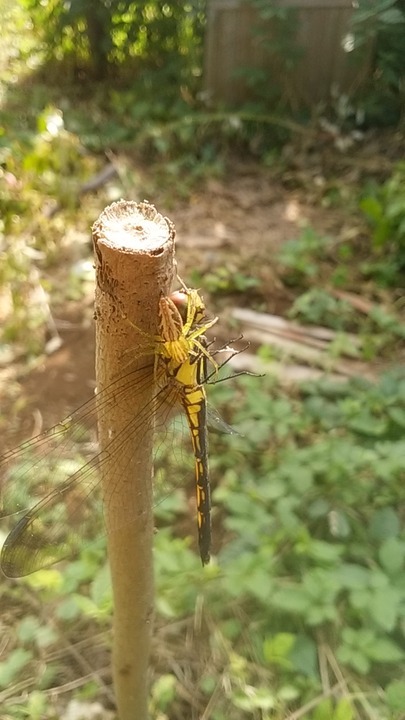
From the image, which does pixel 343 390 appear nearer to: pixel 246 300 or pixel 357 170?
pixel 246 300

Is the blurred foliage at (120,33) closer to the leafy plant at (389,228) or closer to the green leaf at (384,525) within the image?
the leafy plant at (389,228)

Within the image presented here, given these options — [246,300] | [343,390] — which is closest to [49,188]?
[246,300]

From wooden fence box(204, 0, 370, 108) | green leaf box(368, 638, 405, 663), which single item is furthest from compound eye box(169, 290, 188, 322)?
wooden fence box(204, 0, 370, 108)

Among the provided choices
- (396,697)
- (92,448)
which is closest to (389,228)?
(396,697)

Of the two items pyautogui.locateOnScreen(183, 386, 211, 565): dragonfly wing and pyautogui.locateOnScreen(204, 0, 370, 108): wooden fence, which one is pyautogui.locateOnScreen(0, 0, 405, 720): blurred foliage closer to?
pyautogui.locateOnScreen(183, 386, 211, 565): dragonfly wing

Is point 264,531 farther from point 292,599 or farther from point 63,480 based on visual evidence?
point 63,480
